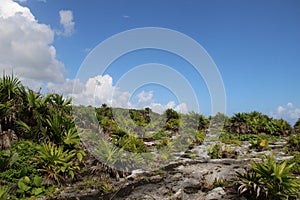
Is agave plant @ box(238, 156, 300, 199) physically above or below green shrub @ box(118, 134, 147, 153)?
below

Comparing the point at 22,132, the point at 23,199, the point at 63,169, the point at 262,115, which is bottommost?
the point at 23,199

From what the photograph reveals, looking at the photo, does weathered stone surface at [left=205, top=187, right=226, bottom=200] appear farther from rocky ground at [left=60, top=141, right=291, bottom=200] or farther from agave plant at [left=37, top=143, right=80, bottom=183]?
agave plant at [left=37, top=143, right=80, bottom=183]

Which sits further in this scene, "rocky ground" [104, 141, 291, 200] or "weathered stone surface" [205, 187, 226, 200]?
"rocky ground" [104, 141, 291, 200]

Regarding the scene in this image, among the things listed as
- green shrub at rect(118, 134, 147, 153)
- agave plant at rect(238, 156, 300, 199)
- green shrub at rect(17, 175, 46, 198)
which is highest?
green shrub at rect(118, 134, 147, 153)

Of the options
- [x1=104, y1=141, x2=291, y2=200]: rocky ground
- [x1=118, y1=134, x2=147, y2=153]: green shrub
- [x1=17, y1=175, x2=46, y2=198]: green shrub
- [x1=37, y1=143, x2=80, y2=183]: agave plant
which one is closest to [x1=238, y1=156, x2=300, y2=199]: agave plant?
[x1=104, y1=141, x2=291, y2=200]: rocky ground

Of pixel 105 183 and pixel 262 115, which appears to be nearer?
pixel 105 183

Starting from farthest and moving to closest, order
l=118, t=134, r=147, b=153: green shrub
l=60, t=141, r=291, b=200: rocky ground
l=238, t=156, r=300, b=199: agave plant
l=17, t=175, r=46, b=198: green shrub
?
l=118, t=134, r=147, b=153: green shrub
l=17, t=175, r=46, b=198: green shrub
l=60, t=141, r=291, b=200: rocky ground
l=238, t=156, r=300, b=199: agave plant

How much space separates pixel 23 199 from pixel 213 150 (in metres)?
8.36

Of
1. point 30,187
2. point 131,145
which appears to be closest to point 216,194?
point 131,145

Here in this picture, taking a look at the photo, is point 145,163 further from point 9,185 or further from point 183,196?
point 9,185

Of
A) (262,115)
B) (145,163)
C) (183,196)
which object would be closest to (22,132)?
(145,163)

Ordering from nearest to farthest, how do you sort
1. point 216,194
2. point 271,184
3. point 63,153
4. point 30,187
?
point 271,184
point 216,194
point 30,187
point 63,153

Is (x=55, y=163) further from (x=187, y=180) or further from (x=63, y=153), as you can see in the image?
(x=187, y=180)

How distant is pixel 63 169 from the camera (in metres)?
8.45
